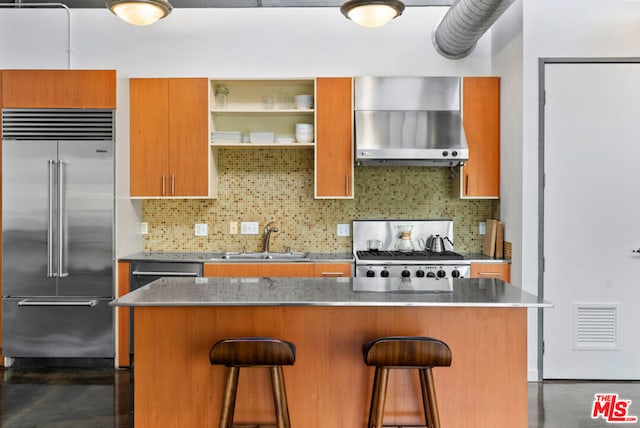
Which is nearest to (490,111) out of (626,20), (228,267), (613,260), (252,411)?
(626,20)

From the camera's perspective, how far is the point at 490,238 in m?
4.43

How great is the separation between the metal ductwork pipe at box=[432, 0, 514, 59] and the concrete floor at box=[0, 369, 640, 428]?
292 centimetres

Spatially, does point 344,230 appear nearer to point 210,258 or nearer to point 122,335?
point 210,258

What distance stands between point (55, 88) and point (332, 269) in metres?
2.96

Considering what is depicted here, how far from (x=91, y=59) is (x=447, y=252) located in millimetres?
4061

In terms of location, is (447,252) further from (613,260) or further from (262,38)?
(262,38)

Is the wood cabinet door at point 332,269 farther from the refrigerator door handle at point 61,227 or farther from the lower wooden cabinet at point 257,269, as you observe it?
the refrigerator door handle at point 61,227

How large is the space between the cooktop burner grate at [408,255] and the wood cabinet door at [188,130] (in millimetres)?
1679

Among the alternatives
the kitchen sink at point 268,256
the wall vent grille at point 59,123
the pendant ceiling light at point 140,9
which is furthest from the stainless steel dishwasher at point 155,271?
the pendant ceiling light at point 140,9

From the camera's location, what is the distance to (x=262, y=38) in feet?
15.8

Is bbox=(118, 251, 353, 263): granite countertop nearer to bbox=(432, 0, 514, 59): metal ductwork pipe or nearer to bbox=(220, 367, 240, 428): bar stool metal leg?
bbox=(220, 367, 240, 428): bar stool metal leg

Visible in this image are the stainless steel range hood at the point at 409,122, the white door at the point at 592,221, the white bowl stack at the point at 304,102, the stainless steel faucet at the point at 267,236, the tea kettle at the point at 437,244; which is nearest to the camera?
the white door at the point at 592,221

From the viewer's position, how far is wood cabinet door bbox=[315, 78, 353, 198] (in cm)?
448

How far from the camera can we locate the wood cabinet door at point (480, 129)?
4457mm
